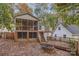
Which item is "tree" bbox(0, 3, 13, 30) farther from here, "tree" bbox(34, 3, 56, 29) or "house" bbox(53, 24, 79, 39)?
"house" bbox(53, 24, 79, 39)

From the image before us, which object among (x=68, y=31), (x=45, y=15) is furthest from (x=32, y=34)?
(x=68, y=31)

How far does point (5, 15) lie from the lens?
145 centimetres

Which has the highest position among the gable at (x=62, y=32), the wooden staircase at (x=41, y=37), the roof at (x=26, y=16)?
the roof at (x=26, y=16)

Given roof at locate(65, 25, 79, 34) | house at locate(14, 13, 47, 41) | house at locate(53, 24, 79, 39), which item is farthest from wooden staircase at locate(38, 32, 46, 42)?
roof at locate(65, 25, 79, 34)

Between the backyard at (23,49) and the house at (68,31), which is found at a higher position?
the house at (68,31)

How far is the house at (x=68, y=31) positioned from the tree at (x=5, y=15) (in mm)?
411

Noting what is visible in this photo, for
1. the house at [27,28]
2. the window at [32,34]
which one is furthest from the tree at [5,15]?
the window at [32,34]

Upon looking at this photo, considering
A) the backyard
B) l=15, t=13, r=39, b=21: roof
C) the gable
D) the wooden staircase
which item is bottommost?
the backyard

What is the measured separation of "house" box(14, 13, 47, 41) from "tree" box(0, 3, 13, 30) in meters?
0.05

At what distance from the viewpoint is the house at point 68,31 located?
1429 millimetres

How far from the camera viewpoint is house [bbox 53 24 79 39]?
1429mm

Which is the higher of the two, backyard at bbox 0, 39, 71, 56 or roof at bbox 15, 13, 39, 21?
roof at bbox 15, 13, 39, 21

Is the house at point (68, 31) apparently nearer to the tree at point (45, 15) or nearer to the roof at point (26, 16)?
the tree at point (45, 15)

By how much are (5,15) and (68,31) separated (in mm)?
564
